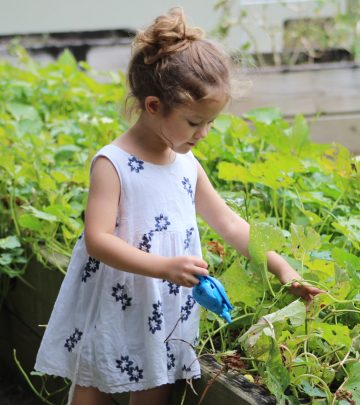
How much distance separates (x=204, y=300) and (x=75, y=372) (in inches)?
15.9

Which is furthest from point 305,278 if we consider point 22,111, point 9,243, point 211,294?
point 22,111

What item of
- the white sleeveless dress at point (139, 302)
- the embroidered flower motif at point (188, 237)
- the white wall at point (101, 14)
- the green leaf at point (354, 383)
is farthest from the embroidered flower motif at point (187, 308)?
the white wall at point (101, 14)

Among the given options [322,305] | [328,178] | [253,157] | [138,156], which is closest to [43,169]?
[253,157]

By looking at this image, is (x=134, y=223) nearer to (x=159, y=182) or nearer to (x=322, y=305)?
(x=159, y=182)

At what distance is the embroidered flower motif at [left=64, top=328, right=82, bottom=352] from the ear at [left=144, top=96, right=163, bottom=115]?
509 mm

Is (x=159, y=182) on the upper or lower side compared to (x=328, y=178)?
upper

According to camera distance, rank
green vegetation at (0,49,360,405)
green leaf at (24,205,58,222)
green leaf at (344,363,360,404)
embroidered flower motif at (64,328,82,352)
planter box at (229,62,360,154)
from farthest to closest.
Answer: planter box at (229,62,360,154) → green leaf at (24,205,58,222) → embroidered flower motif at (64,328,82,352) → green vegetation at (0,49,360,405) → green leaf at (344,363,360,404)

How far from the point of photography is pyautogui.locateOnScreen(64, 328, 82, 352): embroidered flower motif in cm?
197

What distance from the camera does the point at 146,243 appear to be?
1890 mm

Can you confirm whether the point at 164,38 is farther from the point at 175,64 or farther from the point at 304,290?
the point at 304,290

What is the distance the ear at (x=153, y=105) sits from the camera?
1.88 m

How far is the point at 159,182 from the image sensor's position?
192 cm

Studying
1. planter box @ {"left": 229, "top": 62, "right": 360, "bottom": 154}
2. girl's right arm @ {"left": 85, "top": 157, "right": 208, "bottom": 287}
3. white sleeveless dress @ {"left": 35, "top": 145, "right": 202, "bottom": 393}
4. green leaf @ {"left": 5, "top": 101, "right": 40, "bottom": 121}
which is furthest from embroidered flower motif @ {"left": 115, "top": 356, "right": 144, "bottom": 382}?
planter box @ {"left": 229, "top": 62, "right": 360, "bottom": 154}

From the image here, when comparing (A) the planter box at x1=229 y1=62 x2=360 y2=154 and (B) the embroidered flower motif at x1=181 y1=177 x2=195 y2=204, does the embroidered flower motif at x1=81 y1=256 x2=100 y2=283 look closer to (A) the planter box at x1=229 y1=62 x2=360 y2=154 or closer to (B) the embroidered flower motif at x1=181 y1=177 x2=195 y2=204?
(B) the embroidered flower motif at x1=181 y1=177 x2=195 y2=204
